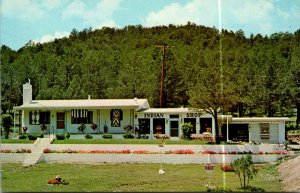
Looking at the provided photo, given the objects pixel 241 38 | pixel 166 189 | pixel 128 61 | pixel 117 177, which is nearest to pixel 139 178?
pixel 117 177

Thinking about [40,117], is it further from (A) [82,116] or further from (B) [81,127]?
(B) [81,127]

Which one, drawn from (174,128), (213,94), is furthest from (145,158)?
(174,128)

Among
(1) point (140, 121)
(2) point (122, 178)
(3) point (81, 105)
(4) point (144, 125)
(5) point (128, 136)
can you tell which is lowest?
(2) point (122, 178)

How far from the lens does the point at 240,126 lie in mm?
35656

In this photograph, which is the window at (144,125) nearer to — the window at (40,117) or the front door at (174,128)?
the front door at (174,128)

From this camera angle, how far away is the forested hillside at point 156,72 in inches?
1909

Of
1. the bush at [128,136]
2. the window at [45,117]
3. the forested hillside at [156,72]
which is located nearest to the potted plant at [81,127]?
the window at [45,117]

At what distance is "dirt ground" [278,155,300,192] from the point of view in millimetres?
19094

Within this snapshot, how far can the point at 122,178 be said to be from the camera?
865 inches

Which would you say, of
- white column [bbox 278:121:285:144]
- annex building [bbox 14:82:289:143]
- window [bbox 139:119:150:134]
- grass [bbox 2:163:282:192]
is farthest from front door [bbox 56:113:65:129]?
white column [bbox 278:121:285:144]

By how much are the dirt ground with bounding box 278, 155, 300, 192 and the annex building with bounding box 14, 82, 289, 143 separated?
931 cm

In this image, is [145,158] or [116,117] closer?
[145,158]

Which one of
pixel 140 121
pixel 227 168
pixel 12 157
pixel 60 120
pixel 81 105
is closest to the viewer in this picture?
pixel 227 168

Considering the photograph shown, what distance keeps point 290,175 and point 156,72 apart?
30506mm
